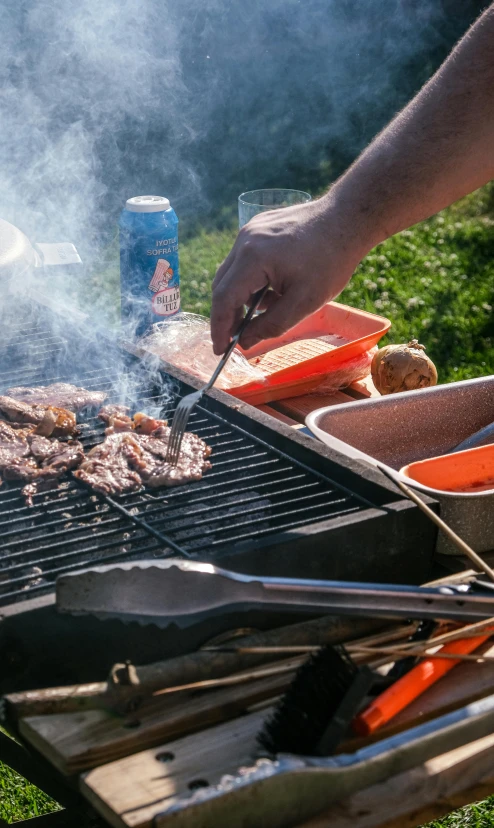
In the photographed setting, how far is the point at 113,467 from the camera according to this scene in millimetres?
2523

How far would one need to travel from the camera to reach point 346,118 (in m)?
12.6

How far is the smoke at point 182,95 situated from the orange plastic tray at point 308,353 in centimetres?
389

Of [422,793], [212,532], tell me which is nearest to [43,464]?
[212,532]

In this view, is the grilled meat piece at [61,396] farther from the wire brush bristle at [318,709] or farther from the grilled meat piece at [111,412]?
the wire brush bristle at [318,709]

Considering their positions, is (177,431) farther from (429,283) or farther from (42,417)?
(429,283)

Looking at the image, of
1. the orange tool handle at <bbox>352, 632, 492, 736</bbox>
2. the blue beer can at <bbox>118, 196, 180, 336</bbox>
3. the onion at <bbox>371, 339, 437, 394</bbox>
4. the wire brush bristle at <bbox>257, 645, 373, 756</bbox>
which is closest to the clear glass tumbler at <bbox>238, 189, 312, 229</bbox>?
the blue beer can at <bbox>118, 196, 180, 336</bbox>

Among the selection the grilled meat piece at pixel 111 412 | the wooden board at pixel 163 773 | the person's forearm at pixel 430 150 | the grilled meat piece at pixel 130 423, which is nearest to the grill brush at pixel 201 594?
the wooden board at pixel 163 773

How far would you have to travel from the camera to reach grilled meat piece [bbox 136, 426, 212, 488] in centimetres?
248

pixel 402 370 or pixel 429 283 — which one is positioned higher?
pixel 402 370

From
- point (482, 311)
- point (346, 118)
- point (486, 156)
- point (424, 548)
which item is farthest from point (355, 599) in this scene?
point (346, 118)

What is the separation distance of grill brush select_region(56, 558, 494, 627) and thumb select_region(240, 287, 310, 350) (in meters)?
0.81

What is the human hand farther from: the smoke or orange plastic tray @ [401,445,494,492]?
the smoke

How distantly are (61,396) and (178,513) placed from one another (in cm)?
79

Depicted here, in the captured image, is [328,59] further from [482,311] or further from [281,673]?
[281,673]
